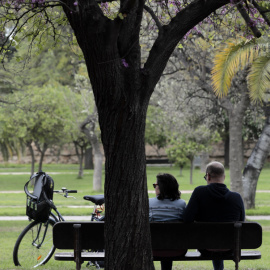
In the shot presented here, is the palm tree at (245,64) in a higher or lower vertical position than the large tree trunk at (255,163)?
higher

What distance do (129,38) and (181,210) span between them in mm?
1739

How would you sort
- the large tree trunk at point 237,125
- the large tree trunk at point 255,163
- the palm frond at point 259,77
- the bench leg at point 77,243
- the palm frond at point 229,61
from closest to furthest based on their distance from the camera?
the bench leg at point 77,243, the palm frond at point 229,61, the palm frond at point 259,77, the large tree trunk at point 237,125, the large tree trunk at point 255,163

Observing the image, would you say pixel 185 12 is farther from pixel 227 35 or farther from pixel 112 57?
pixel 227 35

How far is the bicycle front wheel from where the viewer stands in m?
7.83

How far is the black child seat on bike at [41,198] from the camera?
7.56 meters

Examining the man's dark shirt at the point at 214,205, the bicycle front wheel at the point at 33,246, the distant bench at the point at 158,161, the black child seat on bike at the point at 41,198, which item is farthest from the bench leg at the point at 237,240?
the distant bench at the point at 158,161

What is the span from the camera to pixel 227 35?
→ 14.2 metres

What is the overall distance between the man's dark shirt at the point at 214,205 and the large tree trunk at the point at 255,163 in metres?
11.1

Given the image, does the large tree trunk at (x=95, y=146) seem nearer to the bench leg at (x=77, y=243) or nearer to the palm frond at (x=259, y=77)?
the palm frond at (x=259, y=77)

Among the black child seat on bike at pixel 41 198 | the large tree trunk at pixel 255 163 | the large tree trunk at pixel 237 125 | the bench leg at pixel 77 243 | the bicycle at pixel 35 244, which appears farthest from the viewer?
the large tree trunk at pixel 255 163

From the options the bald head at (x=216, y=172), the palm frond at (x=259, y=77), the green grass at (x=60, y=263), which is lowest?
the green grass at (x=60, y=263)

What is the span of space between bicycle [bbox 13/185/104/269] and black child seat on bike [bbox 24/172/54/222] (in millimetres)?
143

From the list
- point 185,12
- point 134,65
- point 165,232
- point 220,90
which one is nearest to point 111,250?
point 165,232

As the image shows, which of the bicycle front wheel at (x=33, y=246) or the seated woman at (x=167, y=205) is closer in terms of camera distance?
the seated woman at (x=167, y=205)
